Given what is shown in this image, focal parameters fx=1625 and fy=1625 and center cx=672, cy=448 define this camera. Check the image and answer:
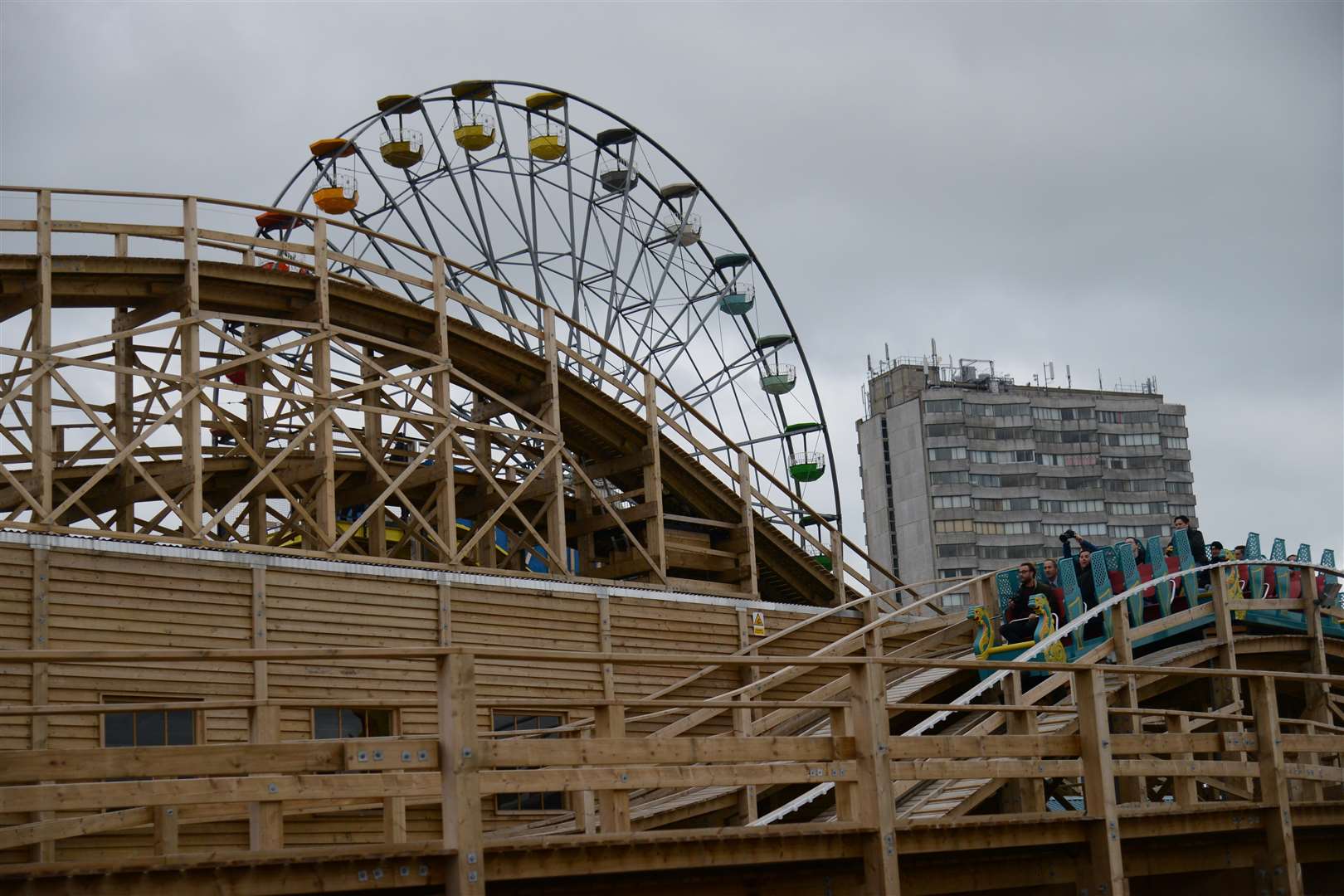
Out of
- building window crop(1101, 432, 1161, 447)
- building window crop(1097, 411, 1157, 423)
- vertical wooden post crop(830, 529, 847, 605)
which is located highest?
building window crop(1097, 411, 1157, 423)

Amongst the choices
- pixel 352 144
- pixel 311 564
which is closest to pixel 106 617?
pixel 311 564

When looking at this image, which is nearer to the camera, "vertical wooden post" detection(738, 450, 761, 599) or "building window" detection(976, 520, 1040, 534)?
"vertical wooden post" detection(738, 450, 761, 599)

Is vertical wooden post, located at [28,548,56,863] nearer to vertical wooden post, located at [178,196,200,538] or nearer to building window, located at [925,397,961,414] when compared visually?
vertical wooden post, located at [178,196,200,538]

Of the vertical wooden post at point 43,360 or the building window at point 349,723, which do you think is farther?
the building window at point 349,723

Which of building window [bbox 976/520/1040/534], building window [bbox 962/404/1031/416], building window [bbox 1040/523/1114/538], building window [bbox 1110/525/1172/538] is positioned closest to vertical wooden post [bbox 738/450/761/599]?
building window [bbox 962/404/1031/416]

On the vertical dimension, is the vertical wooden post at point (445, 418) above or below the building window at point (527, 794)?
above

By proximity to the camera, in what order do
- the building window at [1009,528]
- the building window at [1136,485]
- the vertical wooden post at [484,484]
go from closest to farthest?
the vertical wooden post at [484,484] < the building window at [1009,528] < the building window at [1136,485]

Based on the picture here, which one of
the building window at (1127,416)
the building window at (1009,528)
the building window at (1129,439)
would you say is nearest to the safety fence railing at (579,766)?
the building window at (1009,528)

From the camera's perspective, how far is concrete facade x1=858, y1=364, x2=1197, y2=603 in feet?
345

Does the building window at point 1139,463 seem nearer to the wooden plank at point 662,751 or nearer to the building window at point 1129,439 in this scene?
the building window at point 1129,439

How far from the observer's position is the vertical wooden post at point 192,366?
16.9m

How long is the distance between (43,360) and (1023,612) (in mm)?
10478

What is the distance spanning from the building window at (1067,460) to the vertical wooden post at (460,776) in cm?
10291

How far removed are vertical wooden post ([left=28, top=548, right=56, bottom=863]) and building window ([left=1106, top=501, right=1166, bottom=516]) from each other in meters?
103
